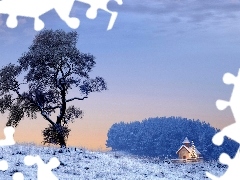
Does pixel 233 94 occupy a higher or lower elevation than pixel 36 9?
lower

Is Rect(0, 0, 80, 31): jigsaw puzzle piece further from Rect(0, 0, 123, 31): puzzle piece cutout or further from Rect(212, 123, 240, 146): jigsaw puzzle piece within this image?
Rect(212, 123, 240, 146): jigsaw puzzle piece

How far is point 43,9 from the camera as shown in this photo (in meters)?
12.9

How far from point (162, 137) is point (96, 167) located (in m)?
70.3

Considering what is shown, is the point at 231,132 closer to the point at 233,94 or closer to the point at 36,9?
the point at 233,94

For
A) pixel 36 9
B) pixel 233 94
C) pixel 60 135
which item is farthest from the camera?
pixel 60 135

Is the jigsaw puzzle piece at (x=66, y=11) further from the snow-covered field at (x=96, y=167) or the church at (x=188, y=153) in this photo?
the church at (x=188, y=153)

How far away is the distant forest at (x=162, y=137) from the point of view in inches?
3802

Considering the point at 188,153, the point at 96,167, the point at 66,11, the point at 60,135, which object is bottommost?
the point at 96,167

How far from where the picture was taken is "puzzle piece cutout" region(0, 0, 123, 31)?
1216 centimetres

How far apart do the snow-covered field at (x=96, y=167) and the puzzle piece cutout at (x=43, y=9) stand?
38.5ft

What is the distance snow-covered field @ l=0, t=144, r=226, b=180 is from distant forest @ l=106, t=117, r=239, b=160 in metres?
58.0

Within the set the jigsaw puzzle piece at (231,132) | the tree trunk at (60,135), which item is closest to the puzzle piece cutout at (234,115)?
the jigsaw puzzle piece at (231,132)

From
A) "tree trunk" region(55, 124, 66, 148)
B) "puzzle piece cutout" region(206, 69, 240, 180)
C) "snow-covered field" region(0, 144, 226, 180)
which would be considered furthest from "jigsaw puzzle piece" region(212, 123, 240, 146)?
"tree trunk" region(55, 124, 66, 148)

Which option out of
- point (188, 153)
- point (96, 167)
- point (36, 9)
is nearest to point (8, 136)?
point (36, 9)
